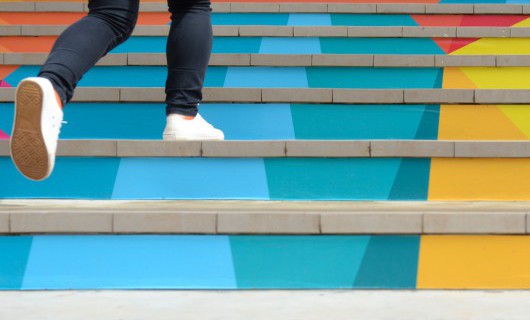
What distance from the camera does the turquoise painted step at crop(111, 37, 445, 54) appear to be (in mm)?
3934

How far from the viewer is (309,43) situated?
12.9 feet

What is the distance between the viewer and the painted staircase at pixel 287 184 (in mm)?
2189

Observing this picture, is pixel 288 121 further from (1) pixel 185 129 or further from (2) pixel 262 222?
(2) pixel 262 222

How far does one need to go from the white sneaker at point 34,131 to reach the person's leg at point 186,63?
1.85ft

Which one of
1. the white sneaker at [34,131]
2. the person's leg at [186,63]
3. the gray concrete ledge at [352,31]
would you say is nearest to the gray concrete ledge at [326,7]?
the gray concrete ledge at [352,31]

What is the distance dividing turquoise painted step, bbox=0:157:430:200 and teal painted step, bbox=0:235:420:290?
0.38 metres

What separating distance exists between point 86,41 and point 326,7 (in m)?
2.23

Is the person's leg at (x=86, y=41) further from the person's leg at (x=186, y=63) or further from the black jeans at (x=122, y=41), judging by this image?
the person's leg at (x=186, y=63)

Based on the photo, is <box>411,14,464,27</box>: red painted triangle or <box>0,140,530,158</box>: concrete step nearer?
<box>0,140,530,158</box>: concrete step

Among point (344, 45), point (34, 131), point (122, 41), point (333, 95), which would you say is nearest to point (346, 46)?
point (344, 45)

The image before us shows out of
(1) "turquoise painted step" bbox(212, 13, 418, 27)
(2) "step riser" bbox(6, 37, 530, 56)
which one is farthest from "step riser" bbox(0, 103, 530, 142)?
(1) "turquoise painted step" bbox(212, 13, 418, 27)
